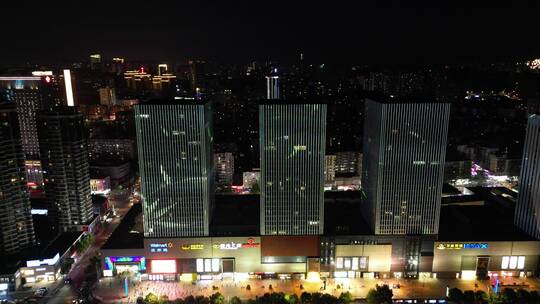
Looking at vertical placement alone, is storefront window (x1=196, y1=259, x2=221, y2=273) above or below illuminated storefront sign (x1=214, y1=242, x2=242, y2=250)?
below

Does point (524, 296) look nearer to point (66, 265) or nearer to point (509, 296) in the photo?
point (509, 296)

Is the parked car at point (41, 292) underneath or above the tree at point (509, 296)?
underneath

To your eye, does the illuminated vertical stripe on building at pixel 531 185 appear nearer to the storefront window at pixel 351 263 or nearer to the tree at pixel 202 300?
the storefront window at pixel 351 263

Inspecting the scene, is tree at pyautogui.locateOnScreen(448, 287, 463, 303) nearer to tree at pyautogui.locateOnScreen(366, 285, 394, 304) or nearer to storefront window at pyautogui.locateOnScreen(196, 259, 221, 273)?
tree at pyautogui.locateOnScreen(366, 285, 394, 304)

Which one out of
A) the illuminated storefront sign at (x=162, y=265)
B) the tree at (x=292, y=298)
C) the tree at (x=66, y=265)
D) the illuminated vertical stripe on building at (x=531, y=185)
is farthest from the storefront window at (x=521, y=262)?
the tree at (x=66, y=265)

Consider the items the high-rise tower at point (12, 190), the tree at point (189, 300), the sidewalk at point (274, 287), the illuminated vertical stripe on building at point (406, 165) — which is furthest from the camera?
the high-rise tower at point (12, 190)

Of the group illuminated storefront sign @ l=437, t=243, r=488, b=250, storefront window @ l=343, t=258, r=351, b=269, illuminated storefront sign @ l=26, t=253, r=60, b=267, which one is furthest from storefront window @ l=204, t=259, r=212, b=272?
illuminated storefront sign @ l=437, t=243, r=488, b=250

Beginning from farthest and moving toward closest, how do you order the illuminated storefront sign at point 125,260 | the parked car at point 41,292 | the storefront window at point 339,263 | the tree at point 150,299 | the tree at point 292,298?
the storefront window at point 339,263, the illuminated storefront sign at point 125,260, the parked car at point 41,292, the tree at point 292,298, the tree at point 150,299
